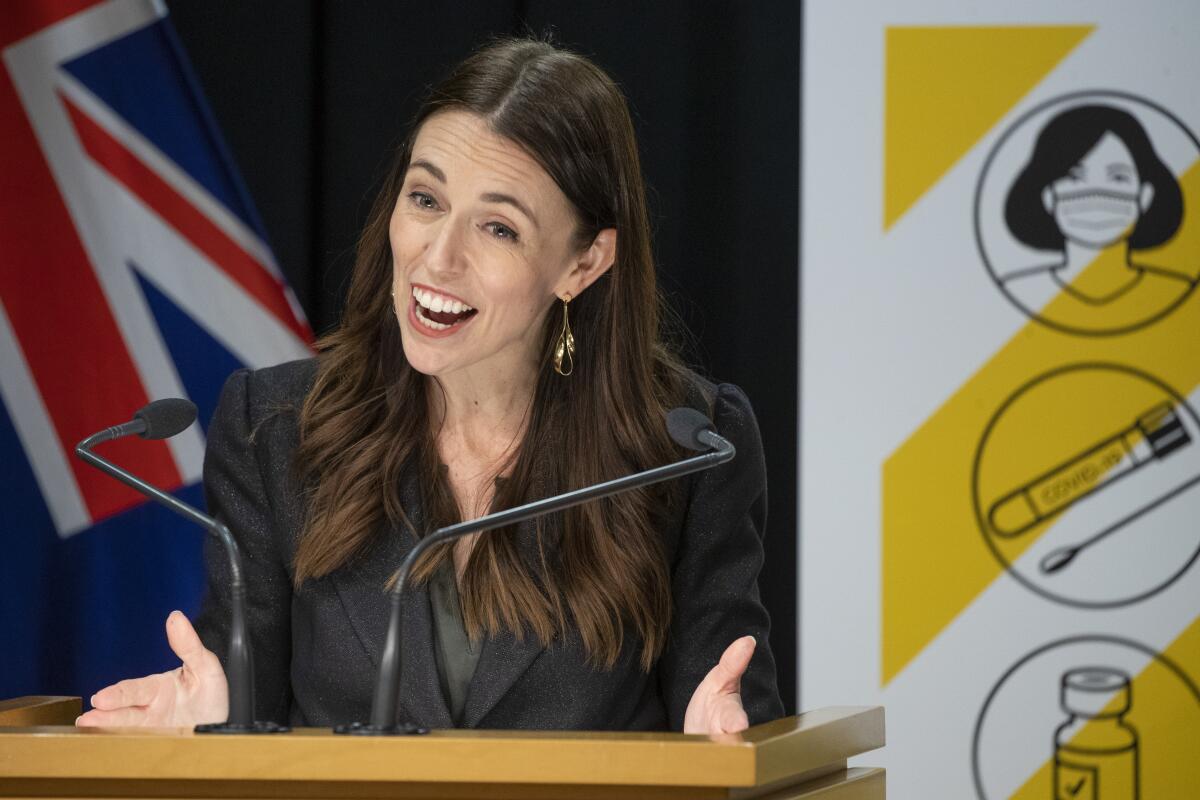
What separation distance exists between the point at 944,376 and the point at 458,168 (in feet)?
4.27

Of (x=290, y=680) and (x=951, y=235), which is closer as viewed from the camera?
(x=290, y=680)

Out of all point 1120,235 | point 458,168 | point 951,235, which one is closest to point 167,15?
point 458,168

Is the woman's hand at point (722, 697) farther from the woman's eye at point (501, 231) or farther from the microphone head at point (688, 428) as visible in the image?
the woman's eye at point (501, 231)

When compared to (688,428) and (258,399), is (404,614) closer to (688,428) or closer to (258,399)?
(258,399)

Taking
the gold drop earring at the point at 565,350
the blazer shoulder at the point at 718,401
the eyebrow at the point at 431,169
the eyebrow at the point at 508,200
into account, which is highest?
the eyebrow at the point at 431,169

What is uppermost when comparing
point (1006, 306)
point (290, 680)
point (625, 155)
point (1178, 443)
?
point (625, 155)

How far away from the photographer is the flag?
3148 millimetres

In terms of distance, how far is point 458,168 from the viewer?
2.13m

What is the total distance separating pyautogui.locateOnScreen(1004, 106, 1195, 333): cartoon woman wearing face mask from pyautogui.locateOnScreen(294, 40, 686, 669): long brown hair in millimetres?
1038

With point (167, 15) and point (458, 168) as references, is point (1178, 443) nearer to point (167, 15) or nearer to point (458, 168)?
point (458, 168)

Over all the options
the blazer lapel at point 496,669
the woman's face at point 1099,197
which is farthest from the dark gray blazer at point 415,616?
the woman's face at point 1099,197

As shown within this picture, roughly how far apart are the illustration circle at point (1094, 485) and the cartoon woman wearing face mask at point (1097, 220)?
124 millimetres

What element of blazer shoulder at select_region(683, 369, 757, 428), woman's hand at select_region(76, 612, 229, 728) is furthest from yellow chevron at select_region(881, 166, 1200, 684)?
woman's hand at select_region(76, 612, 229, 728)

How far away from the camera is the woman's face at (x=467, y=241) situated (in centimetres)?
211
